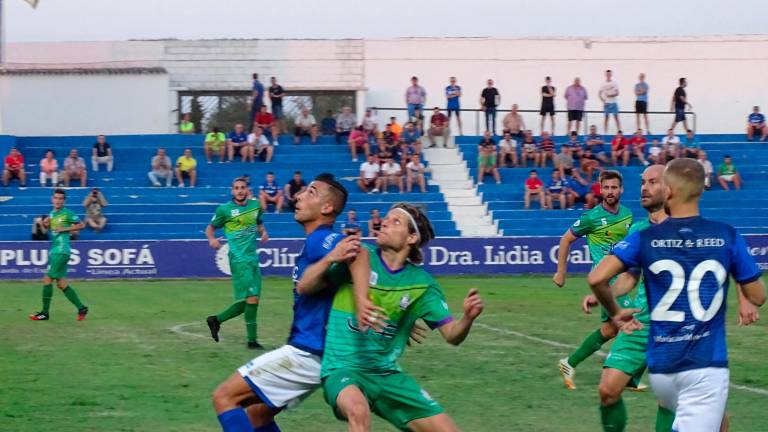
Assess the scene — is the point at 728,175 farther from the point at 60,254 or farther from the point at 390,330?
the point at 390,330

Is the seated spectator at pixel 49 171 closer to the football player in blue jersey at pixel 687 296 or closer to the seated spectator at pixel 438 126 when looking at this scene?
the seated spectator at pixel 438 126

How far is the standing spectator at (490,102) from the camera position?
3747 cm

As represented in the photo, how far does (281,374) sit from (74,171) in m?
29.0

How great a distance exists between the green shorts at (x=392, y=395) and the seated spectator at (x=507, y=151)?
29751mm

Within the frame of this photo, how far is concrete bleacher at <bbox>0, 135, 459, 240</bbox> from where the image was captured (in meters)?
32.6

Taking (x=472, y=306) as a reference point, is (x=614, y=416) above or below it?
below

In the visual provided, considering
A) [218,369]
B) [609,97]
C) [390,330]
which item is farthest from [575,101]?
[390,330]

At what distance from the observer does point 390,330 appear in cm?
696

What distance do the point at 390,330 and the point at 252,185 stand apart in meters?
28.4

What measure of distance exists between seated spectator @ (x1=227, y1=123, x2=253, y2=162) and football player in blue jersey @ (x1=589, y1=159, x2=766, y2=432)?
30.3 metres

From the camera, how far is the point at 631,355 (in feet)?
27.6

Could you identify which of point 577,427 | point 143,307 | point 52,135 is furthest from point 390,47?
point 577,427

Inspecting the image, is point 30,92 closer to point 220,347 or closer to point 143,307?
point 143,307

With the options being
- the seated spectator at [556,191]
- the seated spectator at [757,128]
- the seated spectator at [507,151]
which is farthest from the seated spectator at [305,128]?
the seated spectator at [757,128]
